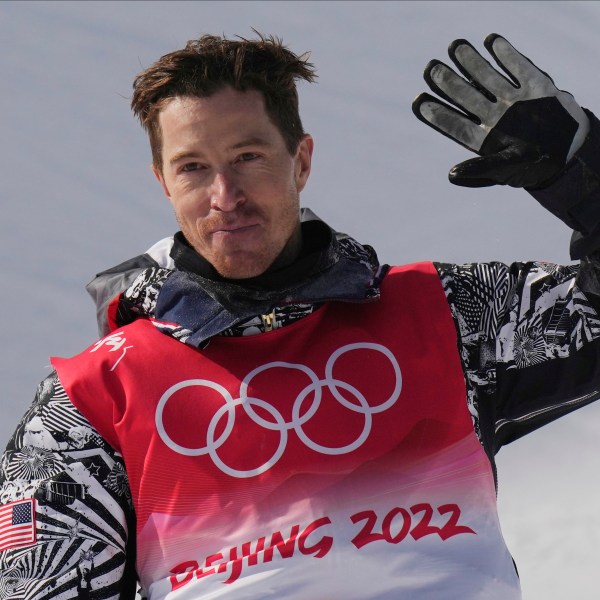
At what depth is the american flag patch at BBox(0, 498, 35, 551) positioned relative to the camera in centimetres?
267

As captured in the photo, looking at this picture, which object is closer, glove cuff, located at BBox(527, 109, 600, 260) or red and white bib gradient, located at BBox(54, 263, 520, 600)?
red and white bib gradient, located at BBox(54, 263, 520, 600)

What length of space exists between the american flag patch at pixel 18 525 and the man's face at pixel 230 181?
2.06 feet

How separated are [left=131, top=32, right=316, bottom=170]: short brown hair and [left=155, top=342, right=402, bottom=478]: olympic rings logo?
0.52 metres

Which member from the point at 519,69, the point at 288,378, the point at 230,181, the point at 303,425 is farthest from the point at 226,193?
the point at 519,69

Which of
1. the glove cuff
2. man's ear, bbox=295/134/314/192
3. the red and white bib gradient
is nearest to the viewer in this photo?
the red and white bib gradient

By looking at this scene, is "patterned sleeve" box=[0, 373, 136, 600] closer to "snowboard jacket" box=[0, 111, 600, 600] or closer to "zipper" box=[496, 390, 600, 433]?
"snowboard jacket" box=[0, 111, 600, 600]

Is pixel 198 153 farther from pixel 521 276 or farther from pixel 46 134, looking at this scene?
pixel 46 134

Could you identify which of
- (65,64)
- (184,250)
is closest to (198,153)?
(184,250)

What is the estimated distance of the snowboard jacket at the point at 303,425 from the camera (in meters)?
2.66

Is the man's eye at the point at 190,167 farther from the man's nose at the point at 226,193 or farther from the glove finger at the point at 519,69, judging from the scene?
the glove finger at the point at 519,69

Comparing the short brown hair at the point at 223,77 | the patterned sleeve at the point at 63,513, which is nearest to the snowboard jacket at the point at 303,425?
the patterned sleeve at the point at 63,513

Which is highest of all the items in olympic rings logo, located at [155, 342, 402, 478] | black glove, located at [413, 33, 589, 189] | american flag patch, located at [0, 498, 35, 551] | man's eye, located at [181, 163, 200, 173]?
man's eye, located at [181, 163, 200, 173]

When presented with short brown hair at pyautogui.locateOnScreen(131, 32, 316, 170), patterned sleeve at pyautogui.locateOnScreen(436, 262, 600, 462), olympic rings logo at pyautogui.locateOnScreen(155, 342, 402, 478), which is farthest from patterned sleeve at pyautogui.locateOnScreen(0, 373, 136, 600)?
patterned sleeve at pyautogui.locateOnScreen(436, 262, 600, 462)

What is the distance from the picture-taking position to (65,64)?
7.91m
